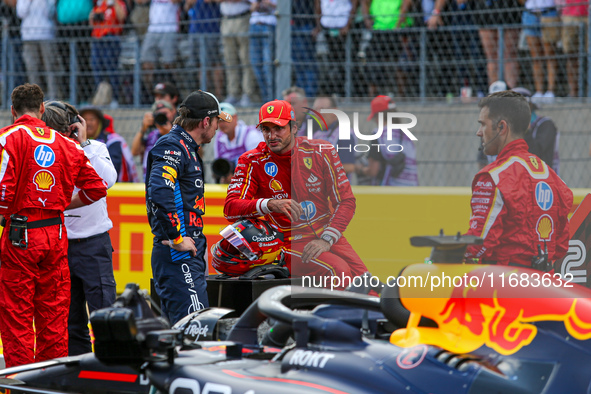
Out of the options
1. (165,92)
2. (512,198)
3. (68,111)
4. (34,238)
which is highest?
(165,92)

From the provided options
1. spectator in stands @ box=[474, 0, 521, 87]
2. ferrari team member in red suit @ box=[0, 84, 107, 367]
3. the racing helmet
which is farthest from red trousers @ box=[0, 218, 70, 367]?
spectator in stands @ box=[474, 0, 521, 87]

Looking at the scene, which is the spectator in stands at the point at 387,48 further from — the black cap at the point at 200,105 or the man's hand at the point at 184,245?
the man's hand at the point at 184,245

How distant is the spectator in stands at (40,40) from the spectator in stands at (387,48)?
412 cm

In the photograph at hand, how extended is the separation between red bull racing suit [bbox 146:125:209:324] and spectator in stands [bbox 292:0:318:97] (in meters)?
3.61

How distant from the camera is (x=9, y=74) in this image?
10.0 m

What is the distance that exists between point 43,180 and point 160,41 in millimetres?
5294

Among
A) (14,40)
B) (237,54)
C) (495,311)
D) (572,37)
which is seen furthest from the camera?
(14,40)

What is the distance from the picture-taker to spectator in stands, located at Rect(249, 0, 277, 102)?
7937mm

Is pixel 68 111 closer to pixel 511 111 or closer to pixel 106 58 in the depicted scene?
pixel 511 111

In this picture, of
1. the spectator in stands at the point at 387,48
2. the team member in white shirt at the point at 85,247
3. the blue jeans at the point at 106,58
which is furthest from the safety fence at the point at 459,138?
the blue jeans at the point at 106,58

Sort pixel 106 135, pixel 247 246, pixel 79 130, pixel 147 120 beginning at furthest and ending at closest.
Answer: pixel 147 120 < pixel 106 135 < pixel 79 130 < pixel 247 246

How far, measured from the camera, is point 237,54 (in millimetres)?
8977

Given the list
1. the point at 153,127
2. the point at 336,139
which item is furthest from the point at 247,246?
the point at 153,127

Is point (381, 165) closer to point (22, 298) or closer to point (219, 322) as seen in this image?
point (219, 322)
